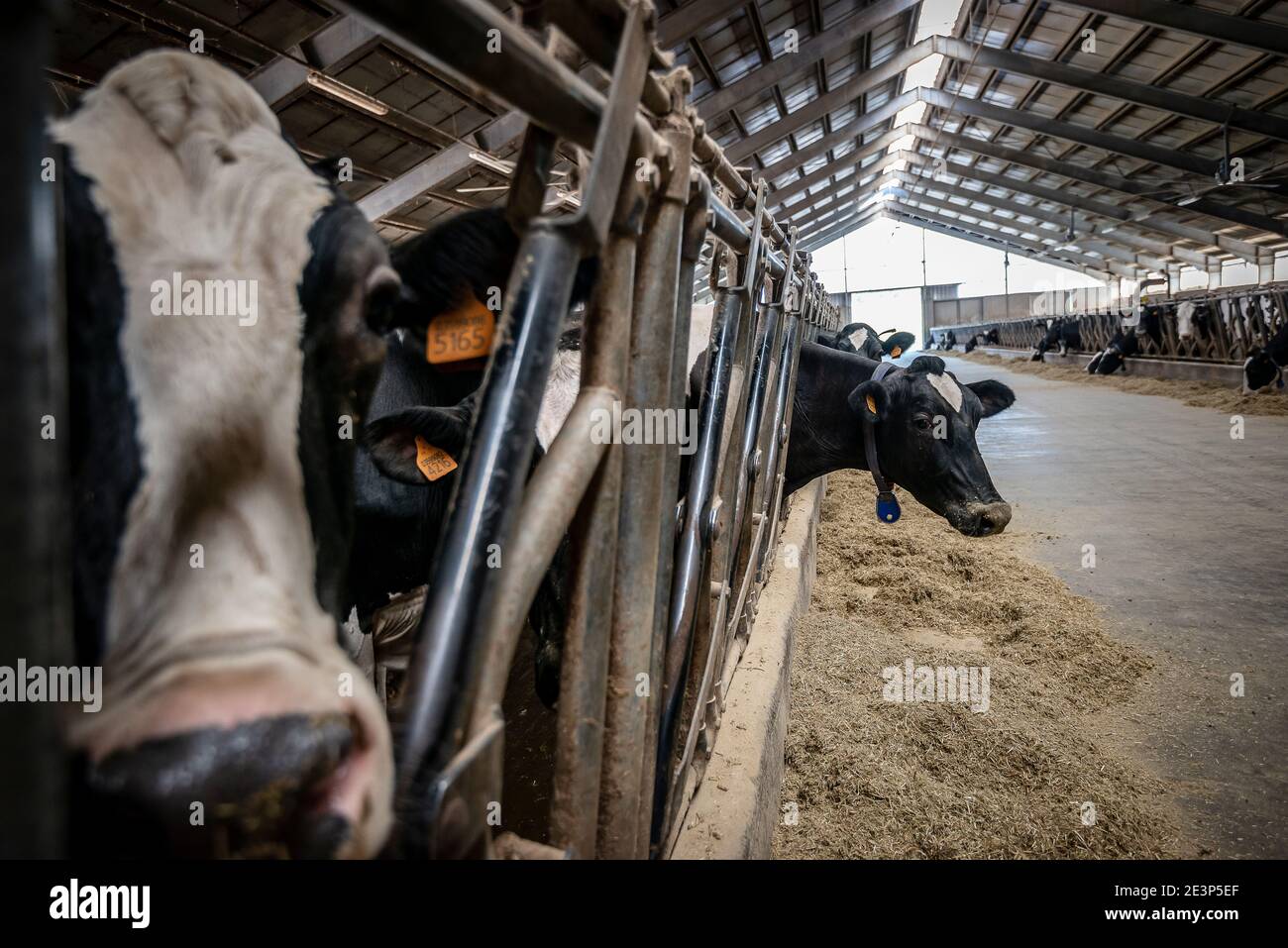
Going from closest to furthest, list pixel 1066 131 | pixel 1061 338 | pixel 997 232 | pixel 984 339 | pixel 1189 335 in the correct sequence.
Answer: pixel 1066 131 → pixel 1189 335 → pixel 1061 338 → pixel 997 232 → pixel 984 339

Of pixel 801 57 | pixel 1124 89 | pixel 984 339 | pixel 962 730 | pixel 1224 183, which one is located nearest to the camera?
pixel 962 730

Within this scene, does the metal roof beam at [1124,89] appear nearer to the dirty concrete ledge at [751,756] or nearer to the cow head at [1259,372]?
the cow head at [1259,372]

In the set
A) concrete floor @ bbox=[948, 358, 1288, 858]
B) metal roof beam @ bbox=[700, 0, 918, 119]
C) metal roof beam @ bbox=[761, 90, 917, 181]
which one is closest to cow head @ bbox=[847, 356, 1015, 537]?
concrete floor @ bbox=[948, 358, 1288, 858]

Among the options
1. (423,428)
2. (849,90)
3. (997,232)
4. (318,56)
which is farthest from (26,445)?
(997,232)

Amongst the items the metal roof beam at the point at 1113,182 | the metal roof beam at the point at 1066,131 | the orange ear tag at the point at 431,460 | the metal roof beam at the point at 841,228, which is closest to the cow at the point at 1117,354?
the metal roof beam at the point at 1113,182

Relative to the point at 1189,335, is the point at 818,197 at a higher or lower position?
higher

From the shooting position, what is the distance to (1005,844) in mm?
1982

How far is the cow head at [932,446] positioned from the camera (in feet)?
12.0

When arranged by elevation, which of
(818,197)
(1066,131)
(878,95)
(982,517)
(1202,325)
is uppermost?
(818,197)

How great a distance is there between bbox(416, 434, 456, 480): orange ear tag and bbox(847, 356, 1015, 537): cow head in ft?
7.98

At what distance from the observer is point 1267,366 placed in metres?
11.4

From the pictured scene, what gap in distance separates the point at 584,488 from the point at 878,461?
310cm

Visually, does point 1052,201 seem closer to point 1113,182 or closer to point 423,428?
point 1113,182

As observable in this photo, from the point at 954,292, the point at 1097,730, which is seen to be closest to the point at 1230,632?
the point at 1097,730
